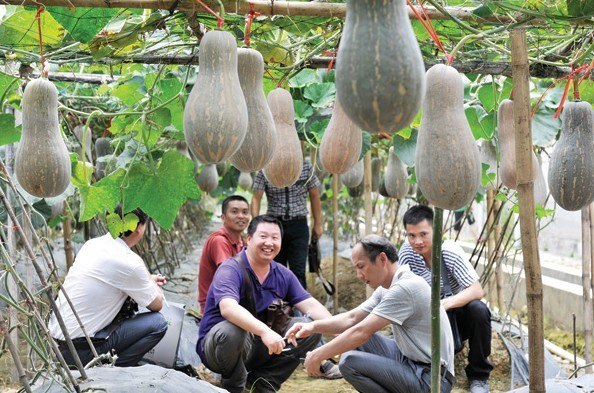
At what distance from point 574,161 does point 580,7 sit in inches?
21.6

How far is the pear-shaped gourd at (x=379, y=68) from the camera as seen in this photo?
120 cm

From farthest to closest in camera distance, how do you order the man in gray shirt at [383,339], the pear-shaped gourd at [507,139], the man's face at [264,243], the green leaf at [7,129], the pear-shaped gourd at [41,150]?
the man's face at [264,243]
the man in gray shirt at [383,339]
the green leaf at [7,129]
the pear-shaped gourd at [507,139]
the pear-shaped gourd at [41,150]

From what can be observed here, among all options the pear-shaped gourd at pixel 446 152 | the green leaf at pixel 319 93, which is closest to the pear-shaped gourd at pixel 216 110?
the pear-shaped gourd at pixel 446 152

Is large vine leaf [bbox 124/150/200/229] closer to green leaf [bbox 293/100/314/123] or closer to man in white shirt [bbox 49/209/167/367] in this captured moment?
man in white shirt [bbox 49/209/167/367]

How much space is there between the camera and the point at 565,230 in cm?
1139

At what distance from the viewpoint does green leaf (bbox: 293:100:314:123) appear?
14.2ft

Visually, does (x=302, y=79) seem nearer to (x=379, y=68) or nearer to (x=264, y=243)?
(x=264, y=243)

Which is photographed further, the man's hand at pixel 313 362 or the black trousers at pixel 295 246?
the black trousers at pixel 295 246

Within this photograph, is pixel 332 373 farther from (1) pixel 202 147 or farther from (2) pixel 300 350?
(1) pixel 202 147

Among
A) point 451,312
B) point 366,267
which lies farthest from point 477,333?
point 366,267

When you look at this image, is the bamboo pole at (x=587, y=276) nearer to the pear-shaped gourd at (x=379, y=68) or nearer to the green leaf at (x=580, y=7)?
the green leaf at (x=580, y=7)

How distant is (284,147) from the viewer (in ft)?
7.09

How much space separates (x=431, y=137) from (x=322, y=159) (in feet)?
2.09

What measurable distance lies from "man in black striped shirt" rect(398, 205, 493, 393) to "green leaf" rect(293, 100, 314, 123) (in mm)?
796
